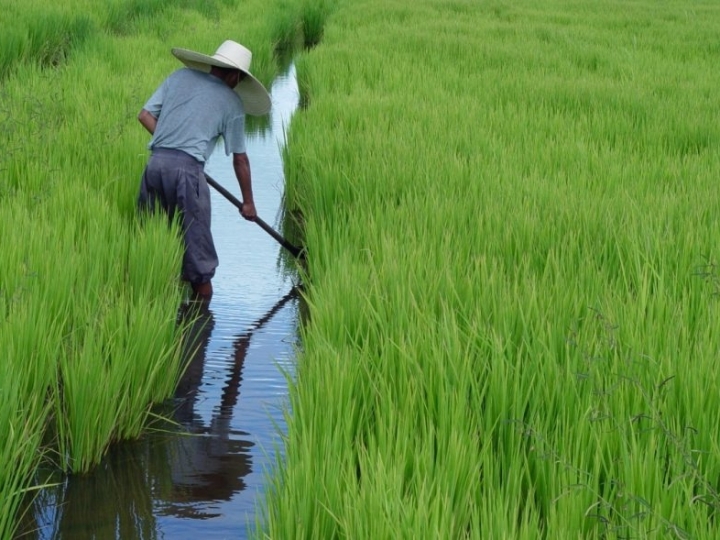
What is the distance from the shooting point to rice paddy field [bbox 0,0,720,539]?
6.02 feet

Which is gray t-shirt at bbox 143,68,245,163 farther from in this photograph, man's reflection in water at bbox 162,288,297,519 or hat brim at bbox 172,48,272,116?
man's reflection in water at bbox 162,288,297,519

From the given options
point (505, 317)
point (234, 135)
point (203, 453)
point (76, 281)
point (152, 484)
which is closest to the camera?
point (505, 317)

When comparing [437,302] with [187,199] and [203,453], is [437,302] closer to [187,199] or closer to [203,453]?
[203,453]

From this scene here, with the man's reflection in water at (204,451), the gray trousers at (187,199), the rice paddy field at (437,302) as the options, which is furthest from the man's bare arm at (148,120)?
the man's reflection in water at (204,451)

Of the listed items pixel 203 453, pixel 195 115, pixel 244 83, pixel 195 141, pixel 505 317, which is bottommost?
pixel 203 453

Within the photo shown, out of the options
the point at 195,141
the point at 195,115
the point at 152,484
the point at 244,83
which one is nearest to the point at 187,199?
the point at 195,141

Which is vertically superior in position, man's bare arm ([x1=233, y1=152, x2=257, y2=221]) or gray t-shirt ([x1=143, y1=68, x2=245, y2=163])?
gray t-shirt ([x1=143, y1=68, x2=245, y2=163])

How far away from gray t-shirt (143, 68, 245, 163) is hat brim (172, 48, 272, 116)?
0.05 m

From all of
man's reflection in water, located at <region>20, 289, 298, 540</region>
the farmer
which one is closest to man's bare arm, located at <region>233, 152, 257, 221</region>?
the farmer

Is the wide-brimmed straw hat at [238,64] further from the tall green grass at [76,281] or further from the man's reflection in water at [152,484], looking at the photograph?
the man's reflection in water at [152,484]

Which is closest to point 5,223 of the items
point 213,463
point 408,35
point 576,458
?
A: point 213,463

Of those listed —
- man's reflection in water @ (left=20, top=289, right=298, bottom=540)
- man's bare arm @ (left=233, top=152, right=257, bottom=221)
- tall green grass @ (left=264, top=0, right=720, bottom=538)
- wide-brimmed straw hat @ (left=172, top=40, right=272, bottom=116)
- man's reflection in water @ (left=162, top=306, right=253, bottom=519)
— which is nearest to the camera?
tall green grass @ (left=264, top=0, right=720, bottom=538)

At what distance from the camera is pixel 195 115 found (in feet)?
13.6

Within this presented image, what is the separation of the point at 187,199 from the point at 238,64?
61 cm
